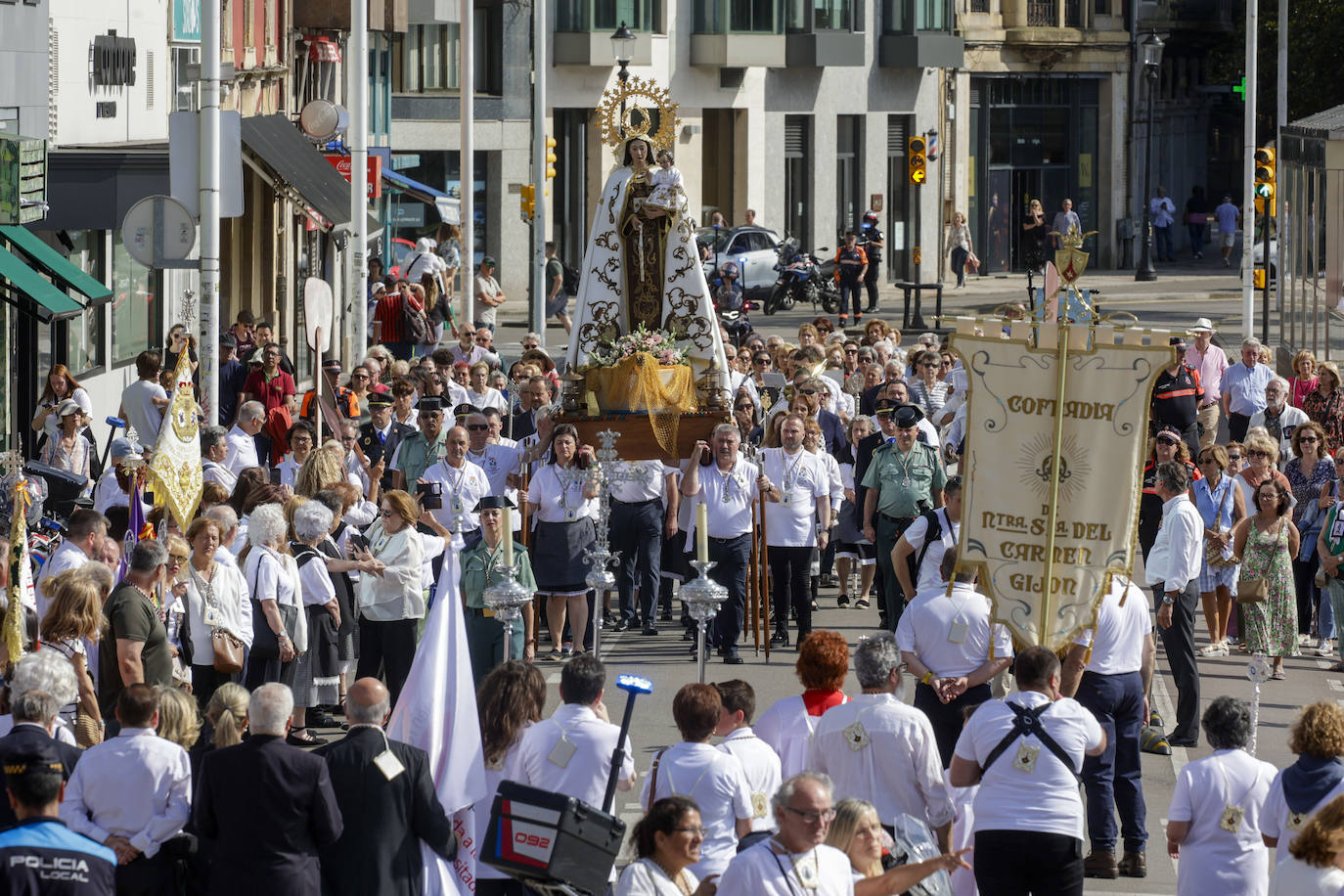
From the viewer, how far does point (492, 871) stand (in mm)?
9188

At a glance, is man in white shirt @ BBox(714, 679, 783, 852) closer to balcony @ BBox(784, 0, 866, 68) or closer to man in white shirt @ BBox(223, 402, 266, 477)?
man in white shirt @ BBox(223, 402, 266, 477)

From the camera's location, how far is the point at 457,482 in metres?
15.1

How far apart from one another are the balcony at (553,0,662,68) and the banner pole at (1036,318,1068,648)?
119 ft

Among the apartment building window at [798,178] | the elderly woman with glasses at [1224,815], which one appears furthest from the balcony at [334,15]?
the elderly woman with glasses at [1224,815]

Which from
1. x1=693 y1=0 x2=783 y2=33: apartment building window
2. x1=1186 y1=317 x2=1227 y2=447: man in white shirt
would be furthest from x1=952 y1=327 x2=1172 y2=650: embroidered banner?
x1=693 y1=0 x2=783 y2=33: apartment building window

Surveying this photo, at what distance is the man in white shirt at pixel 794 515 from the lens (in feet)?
51.8

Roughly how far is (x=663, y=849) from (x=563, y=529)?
779 centimetres

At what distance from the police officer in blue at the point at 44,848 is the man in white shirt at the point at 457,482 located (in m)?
7.20

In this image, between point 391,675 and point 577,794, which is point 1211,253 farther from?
point 577,794

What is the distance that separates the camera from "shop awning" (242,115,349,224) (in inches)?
1045

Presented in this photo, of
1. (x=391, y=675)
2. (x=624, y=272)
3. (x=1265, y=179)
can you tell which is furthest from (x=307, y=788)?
(x=1265, y=179)

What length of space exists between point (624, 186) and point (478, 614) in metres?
5.51

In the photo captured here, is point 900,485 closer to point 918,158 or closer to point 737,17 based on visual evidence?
point 918,158

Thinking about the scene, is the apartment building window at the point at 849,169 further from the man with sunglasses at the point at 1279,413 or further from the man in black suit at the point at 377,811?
the man in black suit at the point at 377,811
